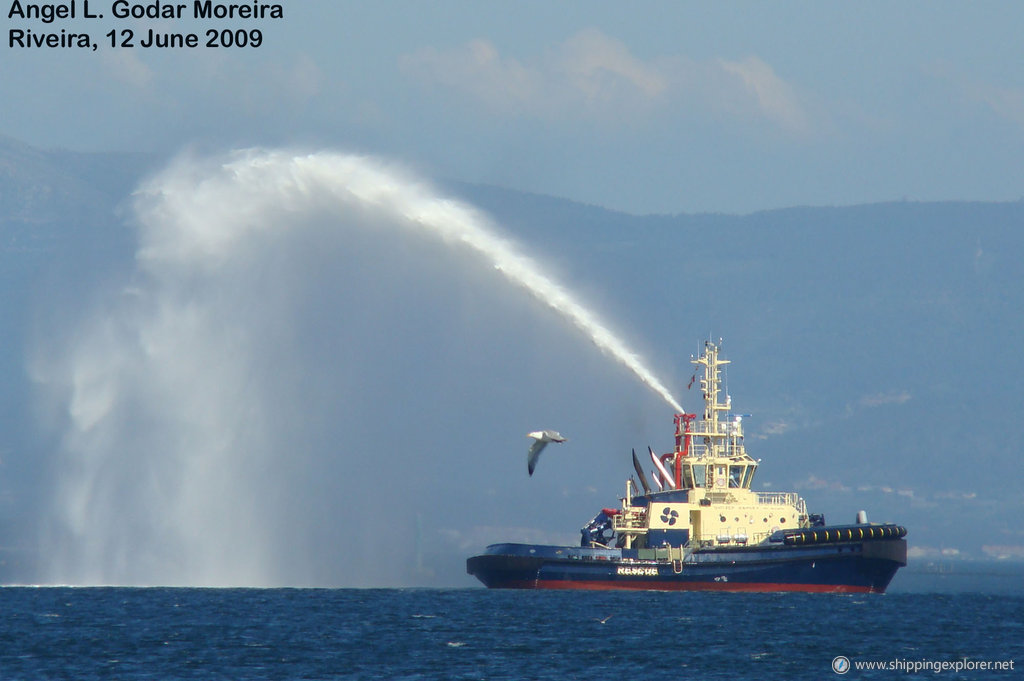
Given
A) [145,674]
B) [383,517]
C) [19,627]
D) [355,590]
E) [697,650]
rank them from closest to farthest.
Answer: [145,674], [697,650], [19,627], [355,590], [383,517]

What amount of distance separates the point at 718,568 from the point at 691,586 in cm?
197

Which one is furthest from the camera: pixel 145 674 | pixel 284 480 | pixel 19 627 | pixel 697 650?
pixel 284 480

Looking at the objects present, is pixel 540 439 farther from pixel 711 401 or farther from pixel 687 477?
pixel 711 401

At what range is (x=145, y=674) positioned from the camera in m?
53.9

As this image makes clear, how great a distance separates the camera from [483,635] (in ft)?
213

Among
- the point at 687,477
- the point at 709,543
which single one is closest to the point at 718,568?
the point at 709,543

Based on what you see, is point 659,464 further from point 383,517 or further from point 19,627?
point 383,517

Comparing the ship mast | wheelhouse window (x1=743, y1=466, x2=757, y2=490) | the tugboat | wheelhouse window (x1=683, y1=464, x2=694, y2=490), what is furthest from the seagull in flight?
wheelhouse window (x1=743, y1=466, x2=757, y2=490)

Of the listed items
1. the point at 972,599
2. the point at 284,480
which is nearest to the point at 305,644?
the point at 284,480

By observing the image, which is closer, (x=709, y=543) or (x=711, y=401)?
(x=709, y=543)

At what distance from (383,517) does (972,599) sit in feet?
266

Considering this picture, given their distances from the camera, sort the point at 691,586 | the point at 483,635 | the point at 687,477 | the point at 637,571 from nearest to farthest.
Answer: the point at 483,635, the point at 637,571, the point at 691,586, the point at 687,477

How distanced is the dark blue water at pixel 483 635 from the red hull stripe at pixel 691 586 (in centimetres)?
50

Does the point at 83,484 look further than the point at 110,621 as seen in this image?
→ Yes
